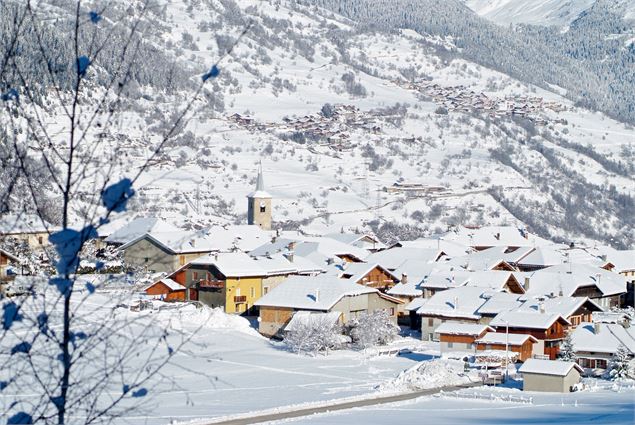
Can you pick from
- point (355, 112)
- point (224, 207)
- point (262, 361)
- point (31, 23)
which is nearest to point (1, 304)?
point (31, 23)

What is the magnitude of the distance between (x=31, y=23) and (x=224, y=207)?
83.1 meters

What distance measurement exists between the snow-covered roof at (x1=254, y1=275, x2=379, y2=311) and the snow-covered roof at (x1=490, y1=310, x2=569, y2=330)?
221 inches

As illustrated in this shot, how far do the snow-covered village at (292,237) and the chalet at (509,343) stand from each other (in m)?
0.10

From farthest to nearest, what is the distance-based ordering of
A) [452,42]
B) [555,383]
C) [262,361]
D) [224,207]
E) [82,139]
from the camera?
[452,42] < [224,207] < [262,361] < [555,383] < [82,139]

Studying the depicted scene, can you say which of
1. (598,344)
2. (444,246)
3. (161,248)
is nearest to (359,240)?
(444,246)

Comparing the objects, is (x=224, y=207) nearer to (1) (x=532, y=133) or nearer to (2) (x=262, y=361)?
(2) (x=262, y=361)

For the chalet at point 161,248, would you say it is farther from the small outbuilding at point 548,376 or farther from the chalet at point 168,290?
the small outbuilding at point 548,376

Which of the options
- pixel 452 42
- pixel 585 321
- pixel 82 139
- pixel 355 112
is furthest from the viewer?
pixel 452 42

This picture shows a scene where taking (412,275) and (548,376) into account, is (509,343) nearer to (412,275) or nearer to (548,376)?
(548,376)

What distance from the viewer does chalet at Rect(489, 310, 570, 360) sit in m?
34.6

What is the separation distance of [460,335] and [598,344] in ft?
14.2

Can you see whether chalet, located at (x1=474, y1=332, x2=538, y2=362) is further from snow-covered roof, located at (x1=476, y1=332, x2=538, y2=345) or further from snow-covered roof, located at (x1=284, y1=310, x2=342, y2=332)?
snow-covered roof, located at (x1=284, y1=310, x2=342, y2=332)

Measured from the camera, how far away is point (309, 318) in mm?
36062

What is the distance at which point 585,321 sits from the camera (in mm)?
38031
